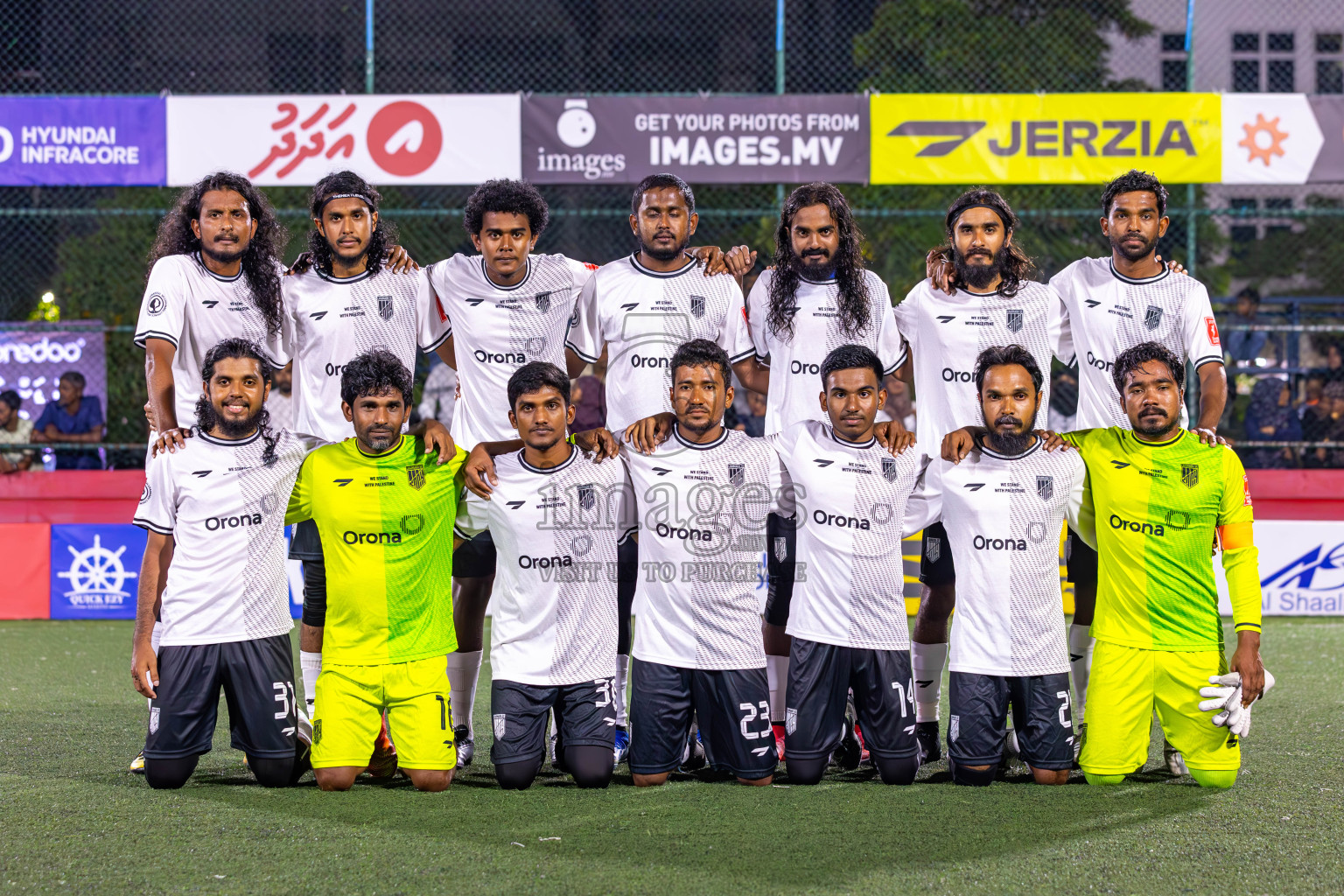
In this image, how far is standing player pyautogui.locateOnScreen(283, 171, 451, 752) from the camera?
4.96m

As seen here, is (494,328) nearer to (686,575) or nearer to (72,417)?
(686,575)

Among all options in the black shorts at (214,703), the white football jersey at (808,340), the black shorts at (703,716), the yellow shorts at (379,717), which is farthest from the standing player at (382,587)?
the white football jersey at (808,340)

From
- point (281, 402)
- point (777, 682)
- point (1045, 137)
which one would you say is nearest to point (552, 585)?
point (777, 682)

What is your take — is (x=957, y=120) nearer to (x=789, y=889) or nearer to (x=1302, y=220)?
(x=789, y=889)

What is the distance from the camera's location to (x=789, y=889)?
10.8ft

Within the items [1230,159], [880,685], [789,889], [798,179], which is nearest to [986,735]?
[880,685]

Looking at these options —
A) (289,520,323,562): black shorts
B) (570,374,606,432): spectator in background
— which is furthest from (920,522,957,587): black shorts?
(570,374,606,432): spectator in background

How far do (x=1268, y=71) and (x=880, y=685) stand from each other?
712 inches

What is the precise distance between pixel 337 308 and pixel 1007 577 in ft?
8.62

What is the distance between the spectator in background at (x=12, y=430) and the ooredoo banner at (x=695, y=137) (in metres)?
3.88

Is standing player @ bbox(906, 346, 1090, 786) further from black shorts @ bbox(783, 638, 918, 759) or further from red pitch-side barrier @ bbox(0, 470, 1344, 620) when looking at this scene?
red pitch-side barrier @ bbox(0, 470, 1344, 620)

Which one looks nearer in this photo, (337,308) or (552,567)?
(552,567)

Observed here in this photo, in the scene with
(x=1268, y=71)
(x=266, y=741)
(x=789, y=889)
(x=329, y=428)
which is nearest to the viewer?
(x=789, y=889)

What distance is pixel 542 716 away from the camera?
4.52 metres
